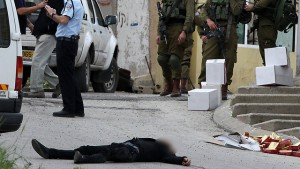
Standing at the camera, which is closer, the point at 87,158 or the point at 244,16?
the point at 87,158

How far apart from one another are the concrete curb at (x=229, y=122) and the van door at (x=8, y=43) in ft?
12.8

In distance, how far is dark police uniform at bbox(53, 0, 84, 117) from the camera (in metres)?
14.4

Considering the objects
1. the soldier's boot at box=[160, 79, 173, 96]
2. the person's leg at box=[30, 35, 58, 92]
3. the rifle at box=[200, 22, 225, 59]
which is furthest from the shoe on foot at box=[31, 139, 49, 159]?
the soldier's boot at box=[160, 79, 173, 96]

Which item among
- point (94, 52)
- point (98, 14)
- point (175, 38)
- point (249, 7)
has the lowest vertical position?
point (94, 52)

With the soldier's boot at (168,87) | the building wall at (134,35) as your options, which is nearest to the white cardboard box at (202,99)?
the soldier's boot at (168,87)

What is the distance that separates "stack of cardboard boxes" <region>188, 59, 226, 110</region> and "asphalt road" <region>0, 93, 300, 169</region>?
0.18m

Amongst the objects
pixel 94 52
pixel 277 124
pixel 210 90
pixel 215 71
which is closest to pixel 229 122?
pixel 277 124

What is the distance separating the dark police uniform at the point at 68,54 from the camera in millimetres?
14414

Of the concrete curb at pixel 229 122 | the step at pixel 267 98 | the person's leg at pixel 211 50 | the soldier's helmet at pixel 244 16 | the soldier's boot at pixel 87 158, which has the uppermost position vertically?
the soldier's helmet at pixel 244 16

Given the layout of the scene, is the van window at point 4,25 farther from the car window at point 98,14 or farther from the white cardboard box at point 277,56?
the car window at point 98,14

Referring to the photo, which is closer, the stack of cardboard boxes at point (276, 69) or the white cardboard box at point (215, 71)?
the stack of cardboard boxes at point (276, 69)

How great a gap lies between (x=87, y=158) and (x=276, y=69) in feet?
20.0

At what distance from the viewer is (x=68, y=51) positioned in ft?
47.3

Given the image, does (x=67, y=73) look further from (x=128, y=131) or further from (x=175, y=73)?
(x=175, y=73)
